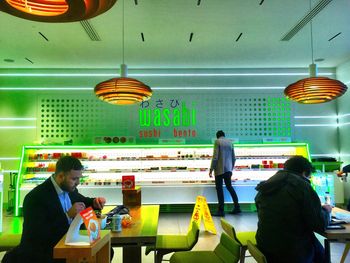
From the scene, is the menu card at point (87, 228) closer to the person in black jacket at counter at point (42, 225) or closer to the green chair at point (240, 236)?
the person in black jacket at counter at point (42, 225)

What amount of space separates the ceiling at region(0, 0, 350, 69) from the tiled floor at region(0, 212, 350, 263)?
3.47 meters

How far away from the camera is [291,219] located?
102 inches

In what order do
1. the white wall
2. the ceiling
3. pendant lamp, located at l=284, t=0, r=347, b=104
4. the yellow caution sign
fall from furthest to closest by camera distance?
the white wall < the yellow caution sign < the ceiling < pendant lamp, located at l=284, t=0, r=347, b=104

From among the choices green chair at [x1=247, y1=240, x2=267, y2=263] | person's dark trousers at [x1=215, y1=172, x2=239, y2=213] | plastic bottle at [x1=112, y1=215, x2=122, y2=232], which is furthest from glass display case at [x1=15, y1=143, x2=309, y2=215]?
green chair at [x1=247, y1=240, x2=267, y2=263]

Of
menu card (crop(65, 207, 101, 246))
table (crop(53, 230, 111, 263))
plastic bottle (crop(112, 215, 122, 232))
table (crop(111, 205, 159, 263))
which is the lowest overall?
table (crop(111, 205, 159, 263))

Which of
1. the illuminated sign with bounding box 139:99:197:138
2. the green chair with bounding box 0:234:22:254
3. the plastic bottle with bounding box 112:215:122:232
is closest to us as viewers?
the plastic bottle with bounding box 112:215:122:232

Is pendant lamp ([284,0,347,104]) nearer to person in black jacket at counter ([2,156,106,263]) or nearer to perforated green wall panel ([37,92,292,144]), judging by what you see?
person in black jacket at counter ([2,156,106,263])

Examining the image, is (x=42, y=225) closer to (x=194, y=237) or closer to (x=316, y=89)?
(x=194, y=237)

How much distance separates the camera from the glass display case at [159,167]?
284 inches

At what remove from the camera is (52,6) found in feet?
5.73

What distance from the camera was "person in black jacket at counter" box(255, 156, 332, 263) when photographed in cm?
256

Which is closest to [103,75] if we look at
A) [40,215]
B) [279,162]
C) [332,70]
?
[279,162]

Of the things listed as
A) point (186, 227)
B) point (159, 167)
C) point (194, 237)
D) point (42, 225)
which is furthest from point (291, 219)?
point (159, 167)

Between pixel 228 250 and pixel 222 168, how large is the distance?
→ 4300 mm
